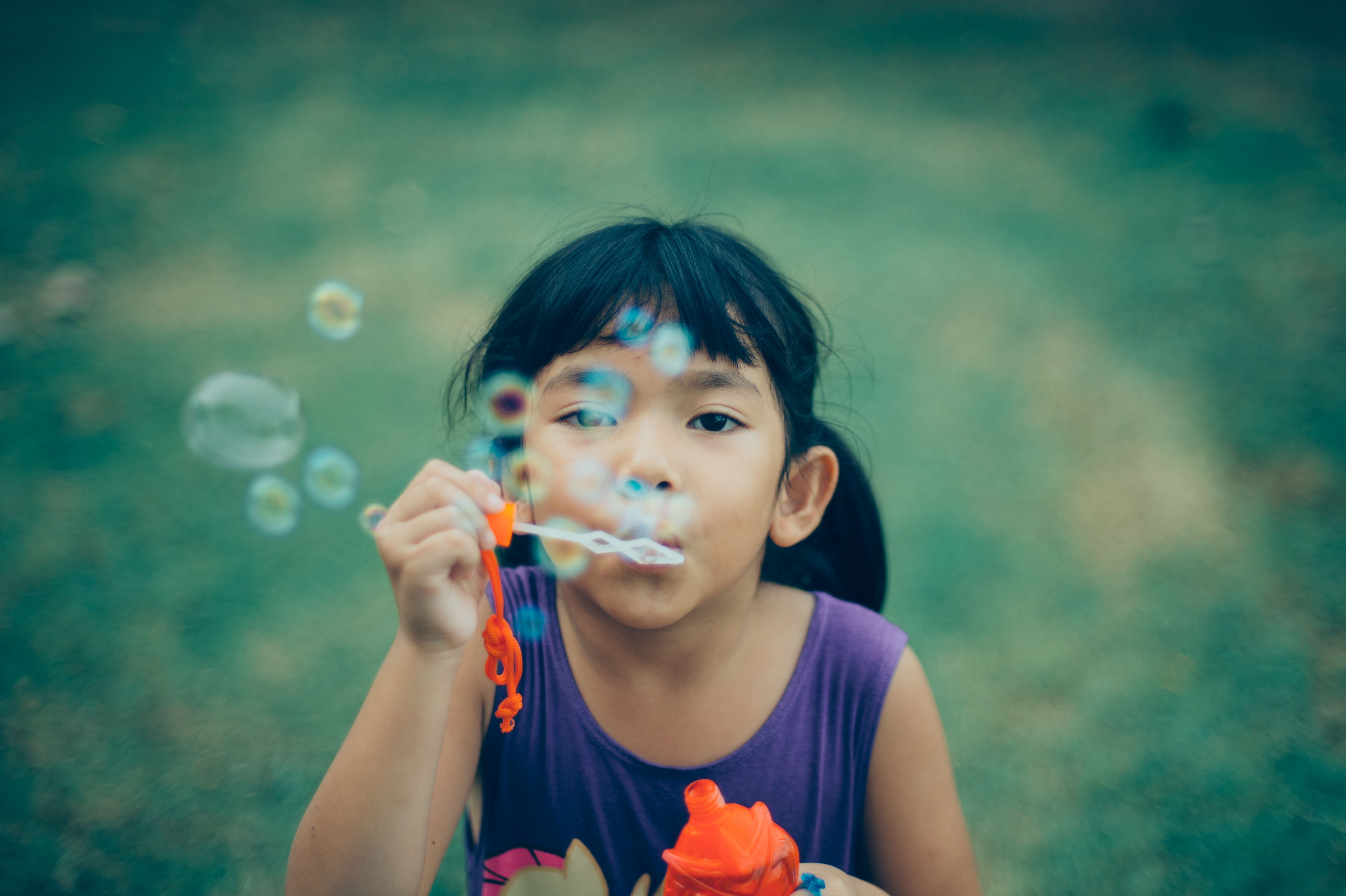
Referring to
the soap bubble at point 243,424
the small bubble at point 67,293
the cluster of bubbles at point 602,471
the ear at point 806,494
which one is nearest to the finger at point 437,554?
the cluster of bubbles at point 602,471

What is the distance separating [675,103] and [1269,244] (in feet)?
7.94

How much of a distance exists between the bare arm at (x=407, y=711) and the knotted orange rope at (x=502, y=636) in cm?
1

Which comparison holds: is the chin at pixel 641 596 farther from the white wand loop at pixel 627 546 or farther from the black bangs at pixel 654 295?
the black bangs at pixel 654 295

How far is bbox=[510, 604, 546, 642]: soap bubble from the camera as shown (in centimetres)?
103

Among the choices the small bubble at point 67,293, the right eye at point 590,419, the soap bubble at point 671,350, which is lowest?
the right eye at point 590,419

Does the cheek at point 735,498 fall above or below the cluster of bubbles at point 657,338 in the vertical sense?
below

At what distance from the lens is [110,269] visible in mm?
2748

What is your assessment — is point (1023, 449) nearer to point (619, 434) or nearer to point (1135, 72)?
point (619, 434)

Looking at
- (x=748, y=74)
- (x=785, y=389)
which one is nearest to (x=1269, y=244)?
(x=748, y=74)

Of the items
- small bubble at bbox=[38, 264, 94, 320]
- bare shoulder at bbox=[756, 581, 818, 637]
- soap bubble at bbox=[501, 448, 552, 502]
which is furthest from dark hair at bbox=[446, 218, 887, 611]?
small bubble at bbox=[38, 264, 94, 320]

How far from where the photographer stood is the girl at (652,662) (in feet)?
2.48

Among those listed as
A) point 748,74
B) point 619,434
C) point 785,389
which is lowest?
point 619,434

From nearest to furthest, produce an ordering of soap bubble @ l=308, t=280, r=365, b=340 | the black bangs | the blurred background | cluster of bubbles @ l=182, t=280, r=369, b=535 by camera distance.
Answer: the black bangs → cluster of bubbles @ l=182, t=280, r=369, b=535 → soap bubble @ l=308, t=280, r=365, b=340 → the blurred background

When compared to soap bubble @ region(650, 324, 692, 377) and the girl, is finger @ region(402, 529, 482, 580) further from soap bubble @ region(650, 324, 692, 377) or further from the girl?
soap bubble @ region(650, 324, 692, 377)
